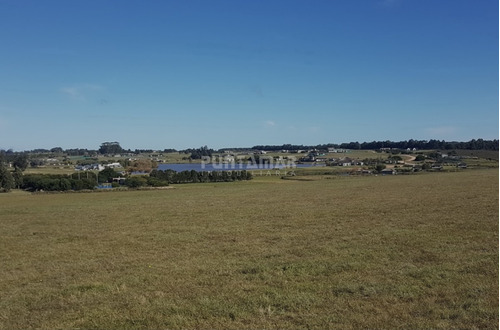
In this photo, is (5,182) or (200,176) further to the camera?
(200,176)

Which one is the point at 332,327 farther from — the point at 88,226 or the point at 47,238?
the point at 88,226

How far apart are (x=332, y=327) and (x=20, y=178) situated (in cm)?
7909

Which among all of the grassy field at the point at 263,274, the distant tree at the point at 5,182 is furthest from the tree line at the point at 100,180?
the grassy field at the point at 263,274

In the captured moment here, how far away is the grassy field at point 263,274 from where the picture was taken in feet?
22.6

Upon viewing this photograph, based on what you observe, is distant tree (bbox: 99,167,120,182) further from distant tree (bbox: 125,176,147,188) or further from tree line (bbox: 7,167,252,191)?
distant tree (bbox: 125,176,147,188)

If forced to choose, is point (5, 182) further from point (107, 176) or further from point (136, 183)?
point (136, 183)

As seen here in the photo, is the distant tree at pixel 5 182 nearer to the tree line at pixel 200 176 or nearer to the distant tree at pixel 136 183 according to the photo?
the distant tree at pixel 136 183

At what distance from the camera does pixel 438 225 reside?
1486 cm

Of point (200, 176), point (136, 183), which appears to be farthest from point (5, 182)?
point (200, 176)

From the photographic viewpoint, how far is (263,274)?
30.9ft

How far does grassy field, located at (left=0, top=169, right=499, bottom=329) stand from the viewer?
690 cm

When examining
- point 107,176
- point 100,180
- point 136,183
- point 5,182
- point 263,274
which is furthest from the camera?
point 107,176

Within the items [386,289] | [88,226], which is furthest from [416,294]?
[88,226]

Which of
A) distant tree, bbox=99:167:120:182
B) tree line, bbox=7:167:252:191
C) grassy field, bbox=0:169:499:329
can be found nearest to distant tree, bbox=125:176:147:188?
tree line, bbox=7:167:252:191
